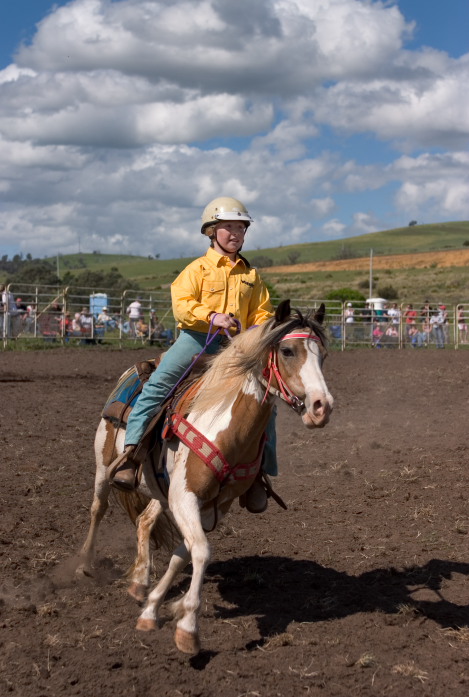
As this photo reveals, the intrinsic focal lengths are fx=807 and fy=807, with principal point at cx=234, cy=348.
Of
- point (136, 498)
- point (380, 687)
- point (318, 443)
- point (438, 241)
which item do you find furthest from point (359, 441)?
point (438, 241)

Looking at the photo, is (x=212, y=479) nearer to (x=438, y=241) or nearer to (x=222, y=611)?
(x=222, y=611)

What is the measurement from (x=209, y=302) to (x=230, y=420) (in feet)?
2.94

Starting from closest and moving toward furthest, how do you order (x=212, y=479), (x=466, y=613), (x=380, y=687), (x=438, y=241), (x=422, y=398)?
(x=380, y=687) → (x=212, y=479) → (x=466, y=613) → (x=422, y=398) → (x=438, y=241)

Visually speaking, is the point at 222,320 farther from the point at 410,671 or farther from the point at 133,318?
the point at 133,318

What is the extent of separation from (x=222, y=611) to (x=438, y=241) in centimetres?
11845

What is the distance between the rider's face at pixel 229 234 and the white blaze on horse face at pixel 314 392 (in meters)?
1.06

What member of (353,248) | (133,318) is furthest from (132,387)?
(353,248)

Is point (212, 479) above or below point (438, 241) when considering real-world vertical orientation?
below

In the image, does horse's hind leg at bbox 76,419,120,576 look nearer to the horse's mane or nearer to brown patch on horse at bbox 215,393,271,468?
the horse's mane

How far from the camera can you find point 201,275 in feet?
17.4

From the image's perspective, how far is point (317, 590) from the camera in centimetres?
562

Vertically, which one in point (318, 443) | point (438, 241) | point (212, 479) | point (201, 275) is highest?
point (438, 241)

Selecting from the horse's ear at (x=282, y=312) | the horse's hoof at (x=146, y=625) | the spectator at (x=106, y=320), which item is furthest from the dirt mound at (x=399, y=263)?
the horse's hoof at (x=146, y=625)

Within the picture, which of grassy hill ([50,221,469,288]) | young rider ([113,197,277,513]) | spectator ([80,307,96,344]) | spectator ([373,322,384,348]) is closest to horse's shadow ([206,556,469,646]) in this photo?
young rider ([113,197,277,513])
